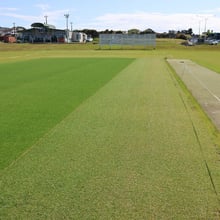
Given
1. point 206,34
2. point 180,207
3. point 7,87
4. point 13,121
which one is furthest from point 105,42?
point 206,34

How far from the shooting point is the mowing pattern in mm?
4602

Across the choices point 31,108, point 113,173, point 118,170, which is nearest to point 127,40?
point 31,108

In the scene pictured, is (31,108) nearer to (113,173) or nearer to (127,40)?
(113,173)

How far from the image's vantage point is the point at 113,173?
19.2 feet

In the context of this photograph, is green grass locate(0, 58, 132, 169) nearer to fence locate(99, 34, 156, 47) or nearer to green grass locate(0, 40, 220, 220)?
green grass locate(0, 40, 220, 220)

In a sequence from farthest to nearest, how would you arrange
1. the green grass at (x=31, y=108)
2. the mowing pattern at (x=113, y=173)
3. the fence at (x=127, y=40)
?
1. the fence at (x=127, y=40)
2. the green grass at (x=31, y=108)
3. the mowing pattern at (x=113, y=173)

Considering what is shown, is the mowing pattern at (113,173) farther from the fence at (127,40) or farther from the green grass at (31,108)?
Result: the fence at (127,40)

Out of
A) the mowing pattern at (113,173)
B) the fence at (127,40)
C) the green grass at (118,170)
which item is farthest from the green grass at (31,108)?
the fence at (127,40)

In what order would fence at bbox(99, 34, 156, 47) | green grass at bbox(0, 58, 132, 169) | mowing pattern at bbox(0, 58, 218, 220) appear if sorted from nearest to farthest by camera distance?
mowing pattern at bbox(0, 58, 218, 220)
green grass at bbox(0, 58, 132, 169)
fence at bbox(99, 34, 156, 47)

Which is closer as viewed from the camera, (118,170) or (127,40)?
(118,170)

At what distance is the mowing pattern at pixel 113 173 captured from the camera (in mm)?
4602

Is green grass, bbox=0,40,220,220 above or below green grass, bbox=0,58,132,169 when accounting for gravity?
above

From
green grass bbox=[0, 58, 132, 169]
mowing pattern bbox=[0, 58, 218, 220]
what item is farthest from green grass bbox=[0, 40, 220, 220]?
green grass bbox=[0, 58, 132, 169]

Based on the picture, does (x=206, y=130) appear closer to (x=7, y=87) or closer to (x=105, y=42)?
(x=7, y=87)
